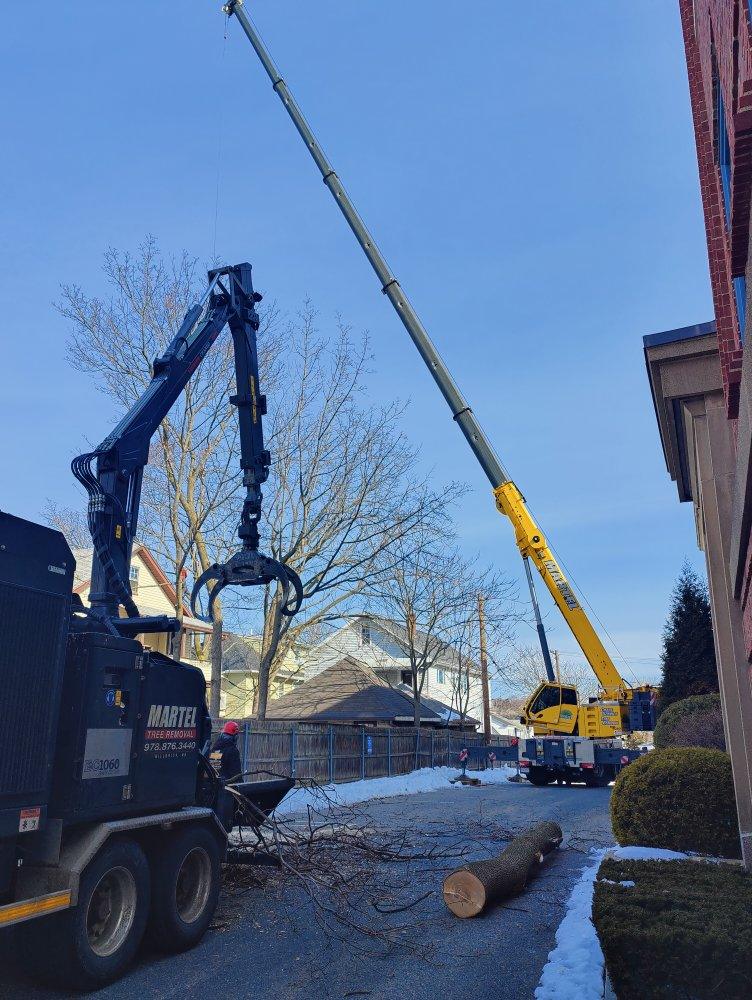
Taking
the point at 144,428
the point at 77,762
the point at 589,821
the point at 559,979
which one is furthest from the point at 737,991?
the point at 589,821

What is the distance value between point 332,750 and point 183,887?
17724 millimetres

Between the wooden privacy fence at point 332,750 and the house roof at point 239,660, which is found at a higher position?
the house roof at point 239,660

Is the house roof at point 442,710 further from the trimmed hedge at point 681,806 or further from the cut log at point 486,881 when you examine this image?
the cut log at point 486,881

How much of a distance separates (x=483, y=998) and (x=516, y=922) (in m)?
2.20

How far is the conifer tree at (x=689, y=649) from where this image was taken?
2184 cm

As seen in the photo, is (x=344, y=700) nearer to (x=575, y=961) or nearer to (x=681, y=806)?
(x=681, y=806)

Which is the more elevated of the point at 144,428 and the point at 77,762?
the point at 144,428

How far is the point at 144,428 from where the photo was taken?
8.84 metres

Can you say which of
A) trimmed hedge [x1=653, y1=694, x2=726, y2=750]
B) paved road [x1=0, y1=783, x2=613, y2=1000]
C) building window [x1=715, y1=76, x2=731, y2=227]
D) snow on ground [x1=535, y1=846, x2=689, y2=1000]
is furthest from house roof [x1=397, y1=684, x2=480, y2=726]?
building window [x1=715, y1=76, x2=731, y2=227]

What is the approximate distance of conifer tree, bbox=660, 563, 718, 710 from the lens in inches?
860

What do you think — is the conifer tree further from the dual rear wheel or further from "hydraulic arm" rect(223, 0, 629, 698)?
the dual rear wheel

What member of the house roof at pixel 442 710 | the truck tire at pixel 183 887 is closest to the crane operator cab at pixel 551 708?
the house roof at pixel 442 710

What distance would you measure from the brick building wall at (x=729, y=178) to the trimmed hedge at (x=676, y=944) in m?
2.37

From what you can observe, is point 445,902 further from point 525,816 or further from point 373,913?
point 525,816
